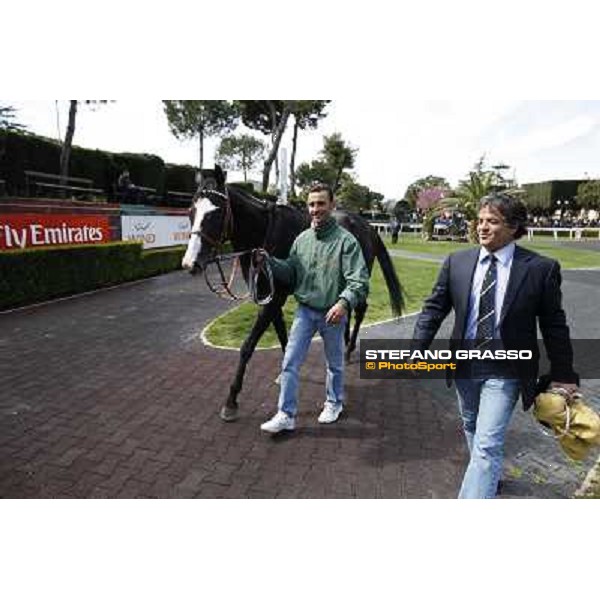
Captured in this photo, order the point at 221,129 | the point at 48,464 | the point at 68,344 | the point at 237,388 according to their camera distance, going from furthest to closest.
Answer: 1. the point at 221,129
2. the point at 68,344
3. the point at 237,388
4. the point at 48,464

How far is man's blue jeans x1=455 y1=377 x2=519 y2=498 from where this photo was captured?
7.18 ft

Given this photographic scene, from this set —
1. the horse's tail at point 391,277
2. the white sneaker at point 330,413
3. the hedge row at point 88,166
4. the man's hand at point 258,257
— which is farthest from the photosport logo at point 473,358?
the hedge row at point 88,166

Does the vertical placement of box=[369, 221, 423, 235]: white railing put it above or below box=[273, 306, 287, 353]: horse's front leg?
above

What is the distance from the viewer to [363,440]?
11.0ft

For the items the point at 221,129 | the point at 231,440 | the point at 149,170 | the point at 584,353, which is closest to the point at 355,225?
the point at 231,440

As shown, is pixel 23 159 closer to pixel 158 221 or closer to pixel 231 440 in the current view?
pixel 158 221

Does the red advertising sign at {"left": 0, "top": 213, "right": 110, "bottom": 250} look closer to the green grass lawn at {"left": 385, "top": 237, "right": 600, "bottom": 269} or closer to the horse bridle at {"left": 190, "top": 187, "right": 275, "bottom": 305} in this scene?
the horse bridle at {"left": 190, "top": 187, "right": 275, "bottom": 305}

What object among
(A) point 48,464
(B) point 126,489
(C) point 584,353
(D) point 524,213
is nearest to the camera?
(D) point 524,213

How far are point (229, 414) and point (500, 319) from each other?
88.8 inches

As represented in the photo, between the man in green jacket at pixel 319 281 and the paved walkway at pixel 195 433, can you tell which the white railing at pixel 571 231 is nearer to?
the paved walkway at pixel 195 433

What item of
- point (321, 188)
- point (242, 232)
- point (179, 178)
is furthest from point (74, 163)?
point (321, 188)

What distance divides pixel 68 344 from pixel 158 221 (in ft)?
24.5

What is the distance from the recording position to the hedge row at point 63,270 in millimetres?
5523

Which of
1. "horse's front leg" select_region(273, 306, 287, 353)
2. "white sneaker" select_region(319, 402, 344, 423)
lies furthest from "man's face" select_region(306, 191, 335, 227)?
"white sneaker" select_region(319, 402, 344, 423)
